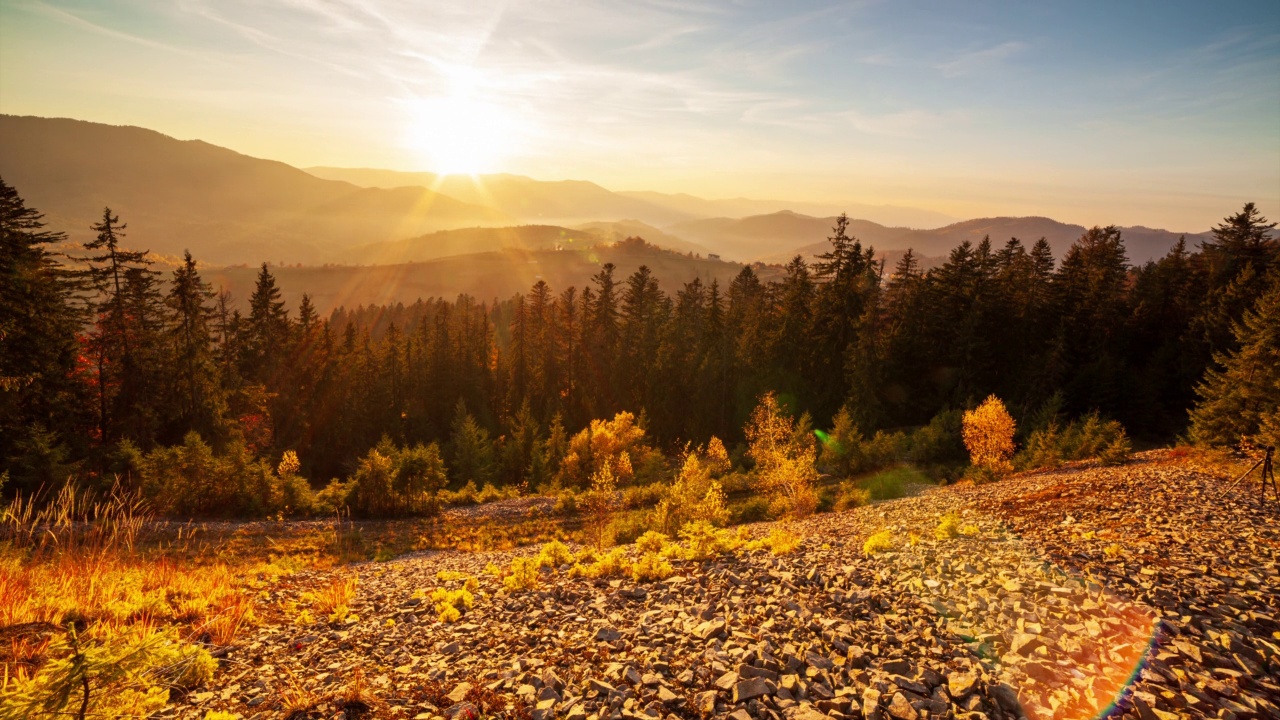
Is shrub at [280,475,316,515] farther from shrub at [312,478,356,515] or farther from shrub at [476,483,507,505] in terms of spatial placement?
shrub at [476,483,507,505]

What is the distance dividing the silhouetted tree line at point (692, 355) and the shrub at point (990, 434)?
13800 millimetres

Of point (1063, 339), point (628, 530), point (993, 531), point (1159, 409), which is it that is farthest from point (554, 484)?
point (1159, 409)

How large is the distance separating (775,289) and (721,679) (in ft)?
238

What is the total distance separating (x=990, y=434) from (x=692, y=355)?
34.7m

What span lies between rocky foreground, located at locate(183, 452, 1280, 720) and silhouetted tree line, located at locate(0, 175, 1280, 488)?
3775 centimetres

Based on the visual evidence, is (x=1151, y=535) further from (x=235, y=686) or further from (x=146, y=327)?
(x=146, y=327)

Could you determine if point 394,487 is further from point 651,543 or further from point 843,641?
point 843,641

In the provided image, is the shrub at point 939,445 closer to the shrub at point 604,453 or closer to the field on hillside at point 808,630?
the shrub at point 604,453

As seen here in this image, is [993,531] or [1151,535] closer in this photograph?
[1151,535]

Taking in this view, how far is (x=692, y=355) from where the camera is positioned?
64.2 m

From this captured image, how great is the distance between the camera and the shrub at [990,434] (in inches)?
1313

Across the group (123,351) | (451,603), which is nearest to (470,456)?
(123,351)

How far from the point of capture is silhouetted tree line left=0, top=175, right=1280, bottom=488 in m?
40.8

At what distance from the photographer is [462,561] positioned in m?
21.4
